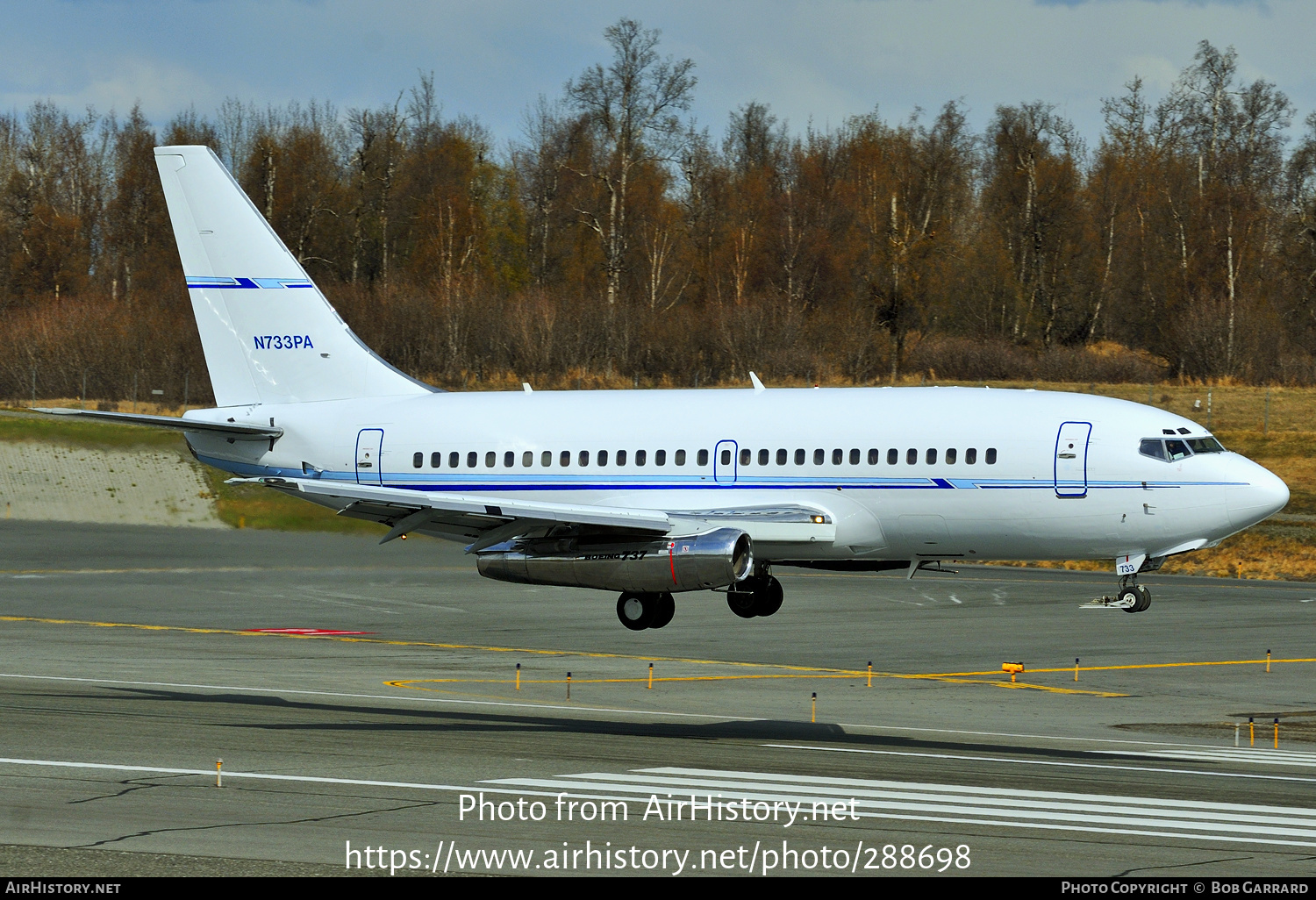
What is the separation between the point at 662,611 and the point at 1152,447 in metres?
11.9

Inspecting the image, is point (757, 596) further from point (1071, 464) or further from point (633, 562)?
point (1071, 464)

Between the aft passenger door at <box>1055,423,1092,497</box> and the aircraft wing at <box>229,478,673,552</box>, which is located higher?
the aft passenger door at <box>1055,423,1092,497</box>

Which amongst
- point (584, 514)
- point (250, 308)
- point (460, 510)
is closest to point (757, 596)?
point (584, 514)

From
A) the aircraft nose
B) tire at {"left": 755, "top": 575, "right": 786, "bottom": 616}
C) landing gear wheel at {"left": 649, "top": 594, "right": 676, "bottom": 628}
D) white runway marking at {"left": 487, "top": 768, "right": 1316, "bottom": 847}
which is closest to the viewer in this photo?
white runway marking at {"left": 487, "top": 768, "right": 1316, "bottom": 847}

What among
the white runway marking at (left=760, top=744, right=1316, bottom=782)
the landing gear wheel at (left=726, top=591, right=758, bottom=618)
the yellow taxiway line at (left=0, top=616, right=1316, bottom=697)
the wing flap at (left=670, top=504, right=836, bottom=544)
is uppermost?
the wing flap at (left=670, top=504, right=836, bottom=544)

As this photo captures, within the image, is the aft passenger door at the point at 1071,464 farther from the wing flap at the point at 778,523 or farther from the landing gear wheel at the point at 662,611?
the landing gear wheel at the point at 662,611

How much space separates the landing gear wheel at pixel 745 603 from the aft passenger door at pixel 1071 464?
338 inches

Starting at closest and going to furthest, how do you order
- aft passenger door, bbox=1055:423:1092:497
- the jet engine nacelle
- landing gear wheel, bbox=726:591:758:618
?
the jet engine nacelle → aft passenger door, bbox=1055:423:1092:497 → landing gear wheel, bbox=726:591:758:618

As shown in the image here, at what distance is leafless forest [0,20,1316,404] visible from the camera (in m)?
97.3

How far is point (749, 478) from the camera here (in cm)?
3366

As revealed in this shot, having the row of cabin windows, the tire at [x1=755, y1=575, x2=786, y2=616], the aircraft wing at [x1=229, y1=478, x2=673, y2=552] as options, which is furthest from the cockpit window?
the aircraft wing at [x1=229, y1=478, x2=673, y2=552]

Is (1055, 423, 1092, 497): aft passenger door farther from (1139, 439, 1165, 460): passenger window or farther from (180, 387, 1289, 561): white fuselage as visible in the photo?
(1139, 439, 1165, 460): passenger window

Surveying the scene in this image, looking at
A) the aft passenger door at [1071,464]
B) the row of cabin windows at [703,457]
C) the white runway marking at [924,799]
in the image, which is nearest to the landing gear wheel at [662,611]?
the row of cabin windows at [703,457]

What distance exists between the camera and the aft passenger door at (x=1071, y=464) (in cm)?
3142
